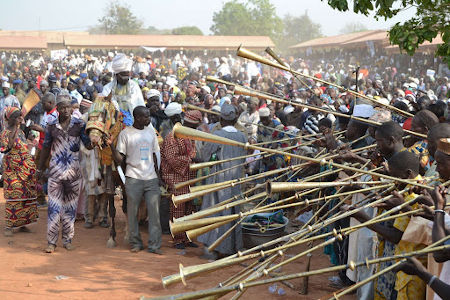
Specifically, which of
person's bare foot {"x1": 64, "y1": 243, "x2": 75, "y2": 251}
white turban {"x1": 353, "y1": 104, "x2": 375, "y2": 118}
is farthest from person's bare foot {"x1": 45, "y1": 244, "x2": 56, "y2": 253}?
white turban {"x1": 353, "y1": 104, "x2": 375, "y2": 118}

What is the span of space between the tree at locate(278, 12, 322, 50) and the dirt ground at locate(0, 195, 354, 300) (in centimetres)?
10323

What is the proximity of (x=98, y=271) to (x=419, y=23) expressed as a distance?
15.1 ft

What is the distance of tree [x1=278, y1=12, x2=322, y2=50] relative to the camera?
110 m

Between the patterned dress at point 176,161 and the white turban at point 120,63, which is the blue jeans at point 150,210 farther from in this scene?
the white turban at point 120,63

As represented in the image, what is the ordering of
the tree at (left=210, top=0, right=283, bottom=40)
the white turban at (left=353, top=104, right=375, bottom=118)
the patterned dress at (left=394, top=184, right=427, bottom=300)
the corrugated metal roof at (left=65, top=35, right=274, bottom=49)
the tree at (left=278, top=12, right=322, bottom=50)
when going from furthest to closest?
the tree at (left=278, top=12, right=322, bottom=50), the tree at (left=210, top=0, right=283, bottom=40), the corrugated metal roof at (left=65, top=35, right=274, bottom=49), the white turban at (left=353, top=104, right=375, bottom=118), the patterned dress at (left=394, top=184, right=427, bottom=300)

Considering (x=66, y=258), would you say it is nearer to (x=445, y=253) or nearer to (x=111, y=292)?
(x=111, y=292)

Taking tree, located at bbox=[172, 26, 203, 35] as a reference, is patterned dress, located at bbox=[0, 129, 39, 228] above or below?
below

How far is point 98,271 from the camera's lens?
6.62m

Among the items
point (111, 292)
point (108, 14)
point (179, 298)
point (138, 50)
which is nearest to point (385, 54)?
point (138, 50)

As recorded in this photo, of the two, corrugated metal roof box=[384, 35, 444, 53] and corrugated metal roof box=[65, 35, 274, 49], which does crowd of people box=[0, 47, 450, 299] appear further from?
corrugated metal roof box=[65, 35, 274, 49]

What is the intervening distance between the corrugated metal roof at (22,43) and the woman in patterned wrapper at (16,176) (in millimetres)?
38063

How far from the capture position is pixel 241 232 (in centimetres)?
731

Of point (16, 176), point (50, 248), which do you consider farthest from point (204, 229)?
point (16, 176)

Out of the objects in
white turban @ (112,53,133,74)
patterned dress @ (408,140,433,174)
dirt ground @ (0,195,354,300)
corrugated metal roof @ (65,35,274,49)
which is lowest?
dirt ground @ (0,195,354,300)
